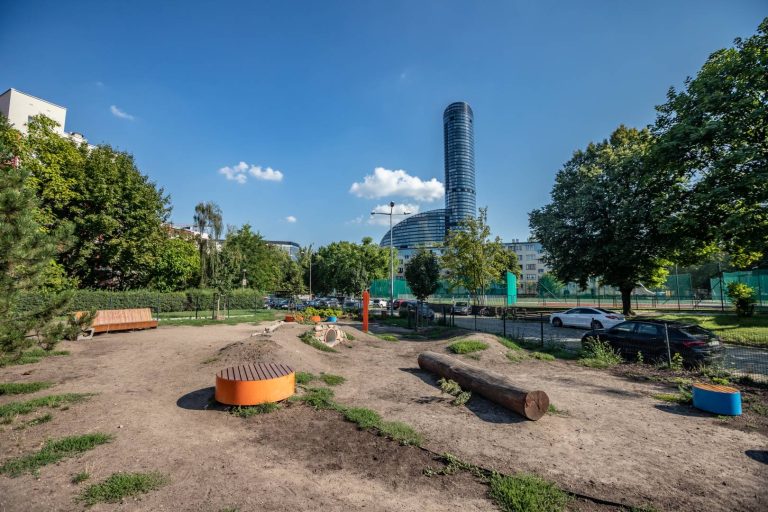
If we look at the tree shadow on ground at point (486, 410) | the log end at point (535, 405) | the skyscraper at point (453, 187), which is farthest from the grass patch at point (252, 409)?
the skyscraper at point (453, 187)

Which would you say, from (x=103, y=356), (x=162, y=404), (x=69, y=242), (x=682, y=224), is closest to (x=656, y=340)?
(x=682, y=224)

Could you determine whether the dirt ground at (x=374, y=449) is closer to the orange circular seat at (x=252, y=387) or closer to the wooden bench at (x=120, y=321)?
the orange circular seat at (x=252, y=387)

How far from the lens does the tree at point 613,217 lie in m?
18.9

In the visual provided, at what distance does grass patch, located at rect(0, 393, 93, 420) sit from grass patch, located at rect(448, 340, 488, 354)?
976 centimetres

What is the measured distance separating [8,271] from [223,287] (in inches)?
722

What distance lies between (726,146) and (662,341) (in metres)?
11.4

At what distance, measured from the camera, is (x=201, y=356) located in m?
10.4

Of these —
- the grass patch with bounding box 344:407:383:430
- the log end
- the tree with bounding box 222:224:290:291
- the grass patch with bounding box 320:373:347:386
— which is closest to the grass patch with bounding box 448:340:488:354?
the grass patch with bounding box 320:373:347:386

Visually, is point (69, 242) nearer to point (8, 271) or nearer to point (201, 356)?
point (8, 271)

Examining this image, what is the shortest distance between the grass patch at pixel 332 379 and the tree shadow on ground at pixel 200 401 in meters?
2.48

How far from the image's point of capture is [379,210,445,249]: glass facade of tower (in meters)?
167

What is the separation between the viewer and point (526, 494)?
146 inches

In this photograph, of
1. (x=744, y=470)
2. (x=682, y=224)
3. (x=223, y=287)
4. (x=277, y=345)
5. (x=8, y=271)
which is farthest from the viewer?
(x=223, y=287)

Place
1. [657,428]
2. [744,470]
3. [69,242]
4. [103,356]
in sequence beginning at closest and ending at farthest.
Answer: [744,470]
[657,428]
[69,242]
[103,356]
